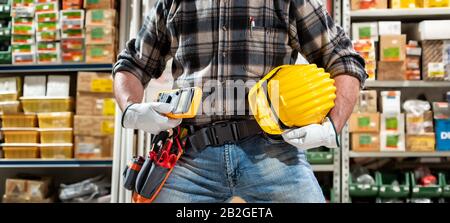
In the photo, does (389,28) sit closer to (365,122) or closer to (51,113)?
(365,122)

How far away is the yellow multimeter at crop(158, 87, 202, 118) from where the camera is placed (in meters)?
1.24

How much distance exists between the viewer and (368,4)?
10.5 ft

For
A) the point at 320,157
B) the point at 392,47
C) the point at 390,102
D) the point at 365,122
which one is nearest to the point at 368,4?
the point at 392,47

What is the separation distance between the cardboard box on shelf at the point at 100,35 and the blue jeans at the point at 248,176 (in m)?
2.30

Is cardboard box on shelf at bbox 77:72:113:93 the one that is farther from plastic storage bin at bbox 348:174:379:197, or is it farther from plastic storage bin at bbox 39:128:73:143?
plastic storage bin at bbox 348:174:379:197

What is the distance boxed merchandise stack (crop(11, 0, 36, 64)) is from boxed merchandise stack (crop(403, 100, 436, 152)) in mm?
2767

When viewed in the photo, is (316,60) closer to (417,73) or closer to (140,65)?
(140,65)

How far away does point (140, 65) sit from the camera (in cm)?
149

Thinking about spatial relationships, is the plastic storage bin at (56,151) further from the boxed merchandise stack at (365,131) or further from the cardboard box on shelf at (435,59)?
the cardboard box on shelf at (435,59)

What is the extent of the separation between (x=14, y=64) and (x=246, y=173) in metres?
2.85

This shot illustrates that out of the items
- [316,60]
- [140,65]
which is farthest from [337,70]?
[140,65]

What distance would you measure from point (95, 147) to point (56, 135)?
0.33 meters

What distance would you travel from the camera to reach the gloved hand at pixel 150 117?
128 cm

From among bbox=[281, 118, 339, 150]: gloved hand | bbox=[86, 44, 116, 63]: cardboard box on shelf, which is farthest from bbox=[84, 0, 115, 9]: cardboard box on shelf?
bbox=[281, 118, 339, 150]: gloved hand
